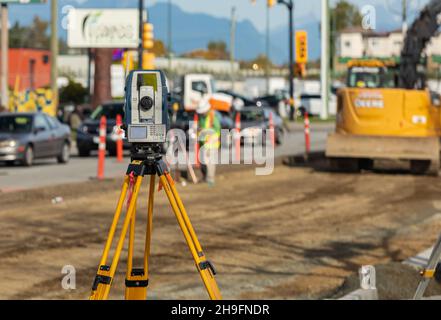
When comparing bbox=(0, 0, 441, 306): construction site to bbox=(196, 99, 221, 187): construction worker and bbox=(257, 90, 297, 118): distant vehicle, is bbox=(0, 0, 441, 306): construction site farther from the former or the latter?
bbox=(257, 90, 297, 118): distant vehicle

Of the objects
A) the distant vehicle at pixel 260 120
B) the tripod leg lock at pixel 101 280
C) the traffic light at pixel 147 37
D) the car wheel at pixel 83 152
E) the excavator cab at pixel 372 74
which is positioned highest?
the traffic light at pixel 147 37

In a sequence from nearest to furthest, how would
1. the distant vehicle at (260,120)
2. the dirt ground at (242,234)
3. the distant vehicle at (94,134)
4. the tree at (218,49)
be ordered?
the dirt ground at (242,234) → the distant vehicle at (94,134) → the distant vehicle at (260,120) → the tree at (218,49)

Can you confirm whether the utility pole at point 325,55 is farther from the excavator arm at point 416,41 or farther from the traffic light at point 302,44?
the excavator arm at point 416,41

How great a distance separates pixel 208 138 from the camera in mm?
24578

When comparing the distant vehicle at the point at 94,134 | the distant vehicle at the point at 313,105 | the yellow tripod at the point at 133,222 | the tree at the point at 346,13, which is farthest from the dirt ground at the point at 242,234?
the distant vehicle at the point at 313,105

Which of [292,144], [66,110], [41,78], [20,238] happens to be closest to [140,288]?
[20,238]

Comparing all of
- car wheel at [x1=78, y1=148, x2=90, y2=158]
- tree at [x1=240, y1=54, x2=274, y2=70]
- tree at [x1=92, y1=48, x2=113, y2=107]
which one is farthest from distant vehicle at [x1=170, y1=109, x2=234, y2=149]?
tree at [x1=240, y1=54, x2=274, y2=70]

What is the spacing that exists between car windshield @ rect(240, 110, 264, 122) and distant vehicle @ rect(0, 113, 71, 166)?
1190 centimetres

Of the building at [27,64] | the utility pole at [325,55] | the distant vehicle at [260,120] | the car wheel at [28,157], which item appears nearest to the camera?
the car wheel at [28,157]

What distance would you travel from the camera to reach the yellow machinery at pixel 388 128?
1071 inches

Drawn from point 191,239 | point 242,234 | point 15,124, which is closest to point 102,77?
point 15,124

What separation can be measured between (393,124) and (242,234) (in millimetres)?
11904

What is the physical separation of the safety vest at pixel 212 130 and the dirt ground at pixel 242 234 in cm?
88

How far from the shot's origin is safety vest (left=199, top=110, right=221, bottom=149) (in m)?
24.6
